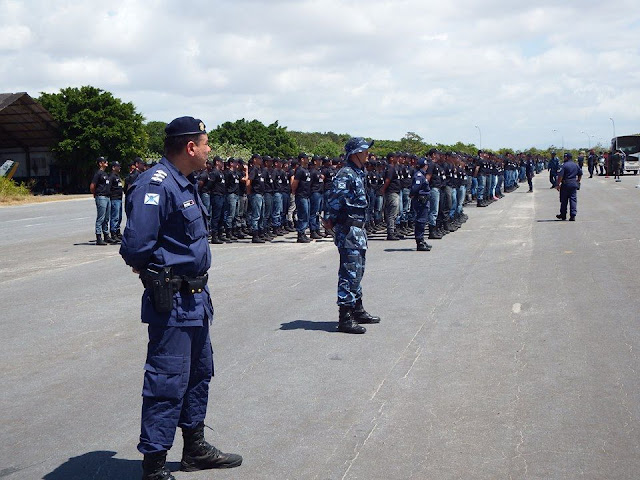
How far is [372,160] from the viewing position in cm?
1986

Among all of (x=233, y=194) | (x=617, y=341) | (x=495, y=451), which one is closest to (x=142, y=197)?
(x=495, y=451)

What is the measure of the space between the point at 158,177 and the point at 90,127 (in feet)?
144

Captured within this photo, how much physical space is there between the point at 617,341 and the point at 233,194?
11.6 meters

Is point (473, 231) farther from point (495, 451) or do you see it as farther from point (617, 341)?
point (495, 451)

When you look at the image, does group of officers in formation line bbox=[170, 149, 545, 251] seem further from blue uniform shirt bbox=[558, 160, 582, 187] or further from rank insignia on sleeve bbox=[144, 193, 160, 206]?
rank insignia on sleeve bbox=[144, 193, 160, 206]

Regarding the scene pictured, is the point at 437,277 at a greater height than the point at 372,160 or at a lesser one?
lesser

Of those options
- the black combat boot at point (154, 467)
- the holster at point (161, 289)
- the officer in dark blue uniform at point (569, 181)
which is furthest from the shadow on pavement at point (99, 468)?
the officer in dark blue uniform at point (569, 181)

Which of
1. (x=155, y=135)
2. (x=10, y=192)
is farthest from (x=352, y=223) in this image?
(x=155, y=135)

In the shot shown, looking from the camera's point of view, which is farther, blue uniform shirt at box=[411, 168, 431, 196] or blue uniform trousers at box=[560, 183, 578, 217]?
blue uniform trousers at box=[560, 183, 578, 217]

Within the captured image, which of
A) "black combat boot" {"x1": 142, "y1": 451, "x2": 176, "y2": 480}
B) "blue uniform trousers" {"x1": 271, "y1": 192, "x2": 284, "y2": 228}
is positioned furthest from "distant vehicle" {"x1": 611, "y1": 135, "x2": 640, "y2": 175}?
"black combat boot" {"x1": 142, "y1": 451, "x2": 176, "y2": 480}

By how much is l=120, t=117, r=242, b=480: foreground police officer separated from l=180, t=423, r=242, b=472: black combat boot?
0.68ft

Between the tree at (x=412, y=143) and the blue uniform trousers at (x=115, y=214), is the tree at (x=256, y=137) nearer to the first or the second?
the tree at (x=412, y=143)

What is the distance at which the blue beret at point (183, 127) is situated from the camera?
4113 millimetres

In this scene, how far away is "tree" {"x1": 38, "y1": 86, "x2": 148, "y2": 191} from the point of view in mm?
45438
